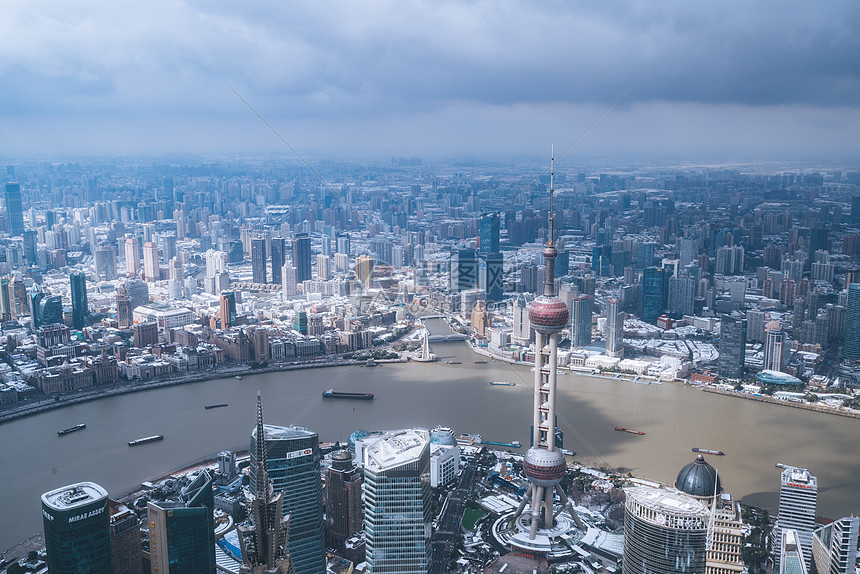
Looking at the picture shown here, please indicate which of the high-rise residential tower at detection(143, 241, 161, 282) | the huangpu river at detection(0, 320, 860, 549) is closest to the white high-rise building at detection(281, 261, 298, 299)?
the high-rise residential tower at detection(143, 241, 161, 282)

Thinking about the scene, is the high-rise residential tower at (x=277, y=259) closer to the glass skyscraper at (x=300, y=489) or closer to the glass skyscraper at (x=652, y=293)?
the glass skyscraper at (x=652, y=293)

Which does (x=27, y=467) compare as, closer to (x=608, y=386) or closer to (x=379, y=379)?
(x=379, y=379)

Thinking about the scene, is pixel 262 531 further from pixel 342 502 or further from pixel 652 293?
pixel 652 293

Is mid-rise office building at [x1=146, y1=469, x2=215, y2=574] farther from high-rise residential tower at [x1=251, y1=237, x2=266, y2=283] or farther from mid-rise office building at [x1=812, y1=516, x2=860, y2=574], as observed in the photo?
high-rise residential tower at [x1=251, y1=237, x2=266, y2=283]

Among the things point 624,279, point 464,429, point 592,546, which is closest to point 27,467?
point 464,429

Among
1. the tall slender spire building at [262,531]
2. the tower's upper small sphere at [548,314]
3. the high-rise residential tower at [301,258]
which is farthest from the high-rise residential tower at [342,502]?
the high-rise residential tower at [301,258]

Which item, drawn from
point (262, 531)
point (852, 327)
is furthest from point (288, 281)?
point (262, 531)
